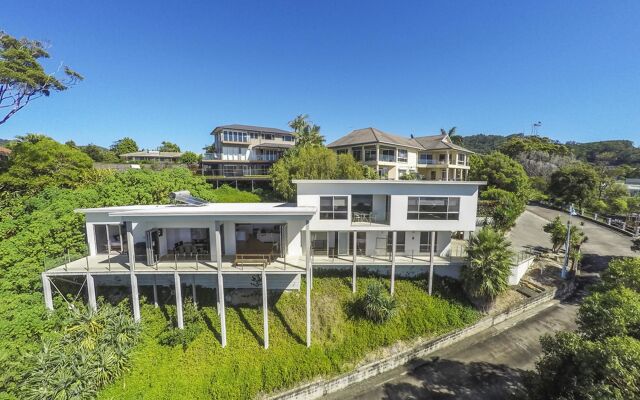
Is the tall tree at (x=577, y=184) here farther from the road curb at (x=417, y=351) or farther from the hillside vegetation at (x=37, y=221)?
the hillside vegetation at (x=37, y=221)

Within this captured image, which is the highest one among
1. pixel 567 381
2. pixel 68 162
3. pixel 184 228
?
pixel 68 162

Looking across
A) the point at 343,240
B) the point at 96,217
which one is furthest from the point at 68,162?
the point at 343,240

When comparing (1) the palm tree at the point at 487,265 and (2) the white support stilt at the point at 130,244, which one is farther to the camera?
(1) the palm tree at the point at 487,265

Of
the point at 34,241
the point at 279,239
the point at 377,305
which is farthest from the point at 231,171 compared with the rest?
the point at 377,305

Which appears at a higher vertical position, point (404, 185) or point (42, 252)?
point (404, 185)

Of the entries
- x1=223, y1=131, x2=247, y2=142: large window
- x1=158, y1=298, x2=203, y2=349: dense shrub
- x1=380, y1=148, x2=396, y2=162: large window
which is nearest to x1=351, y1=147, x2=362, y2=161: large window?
x1=380, y1=148, x2=396, y2=162: large window

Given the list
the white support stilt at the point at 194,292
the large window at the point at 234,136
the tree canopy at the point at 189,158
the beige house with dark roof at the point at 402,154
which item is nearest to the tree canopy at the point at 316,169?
the beige house with dark roof at the point at 402,154

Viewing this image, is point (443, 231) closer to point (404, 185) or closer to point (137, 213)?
point (404, 185)
